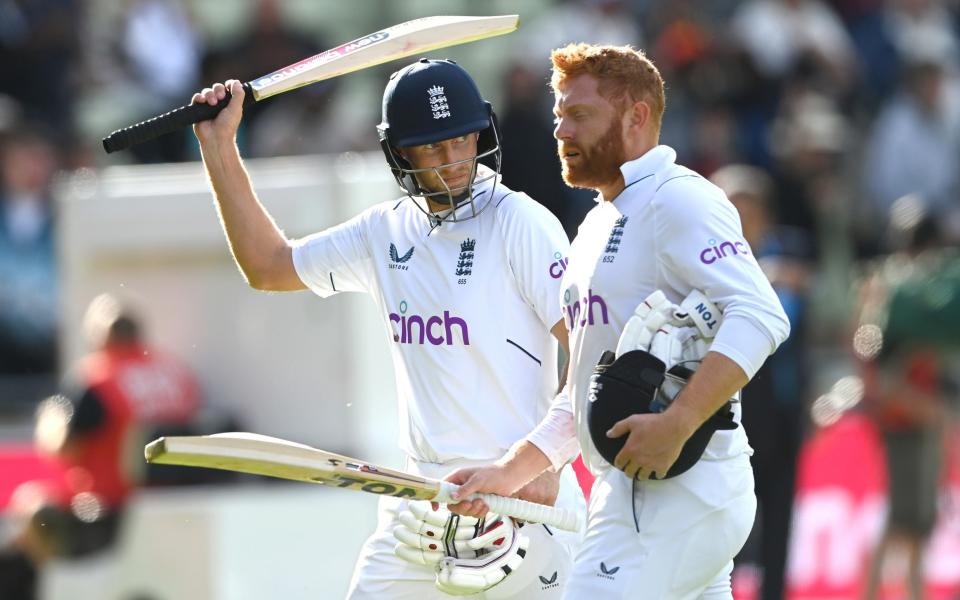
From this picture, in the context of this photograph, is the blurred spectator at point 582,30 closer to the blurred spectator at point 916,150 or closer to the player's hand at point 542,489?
the blurred spectator at point 916,150

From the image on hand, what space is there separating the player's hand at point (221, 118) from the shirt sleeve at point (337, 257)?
0.45 m

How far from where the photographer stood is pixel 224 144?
5488 millimetres

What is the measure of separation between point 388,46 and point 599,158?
1164 millimetres

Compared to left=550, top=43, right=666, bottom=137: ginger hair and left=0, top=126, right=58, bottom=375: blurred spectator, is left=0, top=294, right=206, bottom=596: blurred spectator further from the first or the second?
left=550, top=43, right=666, bottom=137: ginger hair

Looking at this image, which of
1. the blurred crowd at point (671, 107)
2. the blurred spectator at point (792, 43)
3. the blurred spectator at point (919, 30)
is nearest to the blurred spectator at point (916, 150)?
the blurred crowd at point (671, 107)

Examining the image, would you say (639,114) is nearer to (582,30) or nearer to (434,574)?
(434,574)

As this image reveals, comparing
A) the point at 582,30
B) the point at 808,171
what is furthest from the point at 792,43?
the point at 582,30

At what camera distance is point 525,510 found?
507cm

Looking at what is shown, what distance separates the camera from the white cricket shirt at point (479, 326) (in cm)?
522

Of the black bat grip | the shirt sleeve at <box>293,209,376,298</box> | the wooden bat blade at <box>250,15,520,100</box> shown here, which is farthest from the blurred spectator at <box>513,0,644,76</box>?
the black bat grip

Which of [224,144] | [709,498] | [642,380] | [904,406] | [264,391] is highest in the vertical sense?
[224,144]

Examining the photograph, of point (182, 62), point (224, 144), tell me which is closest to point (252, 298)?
point (182, 62)

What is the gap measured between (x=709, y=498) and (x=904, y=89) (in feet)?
31.9

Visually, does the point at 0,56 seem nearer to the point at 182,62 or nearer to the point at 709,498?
the point at 182,62
